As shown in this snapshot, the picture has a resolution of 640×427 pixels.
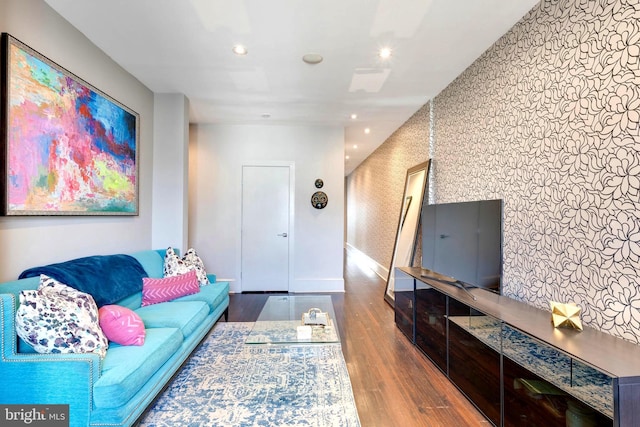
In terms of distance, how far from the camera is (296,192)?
5191 millimetres

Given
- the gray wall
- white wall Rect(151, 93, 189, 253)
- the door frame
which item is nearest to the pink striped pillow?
white wall Rect(151, 93, 189, 253)

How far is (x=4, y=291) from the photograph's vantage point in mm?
1757

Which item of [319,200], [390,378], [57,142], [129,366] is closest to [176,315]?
[129,366]

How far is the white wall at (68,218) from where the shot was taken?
6.67ft

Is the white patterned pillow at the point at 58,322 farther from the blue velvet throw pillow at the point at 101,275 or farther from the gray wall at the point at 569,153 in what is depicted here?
the gray wall at the point at 569,153

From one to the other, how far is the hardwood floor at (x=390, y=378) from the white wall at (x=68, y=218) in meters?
1.67

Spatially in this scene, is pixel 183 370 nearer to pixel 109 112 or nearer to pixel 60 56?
pixel 109 112

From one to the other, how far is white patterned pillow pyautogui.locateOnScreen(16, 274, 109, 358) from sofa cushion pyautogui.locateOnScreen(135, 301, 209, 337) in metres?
0.55

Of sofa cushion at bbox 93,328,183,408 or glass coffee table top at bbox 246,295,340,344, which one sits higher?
sofa cushion at bbox 93,328,183,408

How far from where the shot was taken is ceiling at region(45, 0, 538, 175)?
2.26 m

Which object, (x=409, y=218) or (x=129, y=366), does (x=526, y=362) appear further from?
(x=409, y=218)

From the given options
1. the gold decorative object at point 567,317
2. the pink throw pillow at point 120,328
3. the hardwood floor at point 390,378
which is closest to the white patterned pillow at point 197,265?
the hardwood floor at point 390,378

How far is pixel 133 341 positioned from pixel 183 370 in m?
0.75

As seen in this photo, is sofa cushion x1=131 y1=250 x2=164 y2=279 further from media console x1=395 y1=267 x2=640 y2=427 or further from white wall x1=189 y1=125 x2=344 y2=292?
media console x1=395 y1=267 x2=640 y2=427
